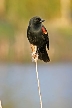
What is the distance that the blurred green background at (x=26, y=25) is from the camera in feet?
4.31

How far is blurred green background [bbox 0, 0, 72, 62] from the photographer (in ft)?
4.31

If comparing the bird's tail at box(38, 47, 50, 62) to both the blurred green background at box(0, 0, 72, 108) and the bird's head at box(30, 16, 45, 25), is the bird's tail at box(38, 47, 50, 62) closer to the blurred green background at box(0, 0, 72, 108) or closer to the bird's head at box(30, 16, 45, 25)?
the blurred green background at box(0, 0, 72, 108)

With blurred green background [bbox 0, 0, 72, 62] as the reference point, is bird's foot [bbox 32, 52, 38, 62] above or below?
below

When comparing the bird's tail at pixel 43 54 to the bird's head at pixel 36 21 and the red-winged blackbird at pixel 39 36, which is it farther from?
the bird's head at pixel 36 21

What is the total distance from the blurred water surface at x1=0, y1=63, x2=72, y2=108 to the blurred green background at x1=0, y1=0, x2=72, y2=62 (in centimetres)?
5

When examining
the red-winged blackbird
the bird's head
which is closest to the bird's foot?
the red-winged blackbird

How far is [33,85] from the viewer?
1315mm

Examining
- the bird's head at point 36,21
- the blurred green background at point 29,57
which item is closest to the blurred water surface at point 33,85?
the blurred green background at point 29,57

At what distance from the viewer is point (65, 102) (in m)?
1.34

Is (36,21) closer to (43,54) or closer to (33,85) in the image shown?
(43,54)

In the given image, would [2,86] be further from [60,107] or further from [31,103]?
[60,107]

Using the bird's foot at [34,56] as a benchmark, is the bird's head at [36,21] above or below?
above

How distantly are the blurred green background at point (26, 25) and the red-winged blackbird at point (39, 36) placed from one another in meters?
0.03

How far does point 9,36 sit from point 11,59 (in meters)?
0.14
